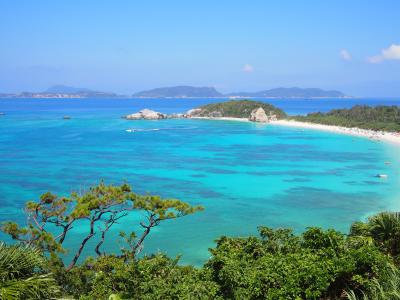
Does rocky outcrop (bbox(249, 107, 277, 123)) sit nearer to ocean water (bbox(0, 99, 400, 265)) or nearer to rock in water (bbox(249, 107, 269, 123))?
rock in water (bbox(249, 107, 269, 123))

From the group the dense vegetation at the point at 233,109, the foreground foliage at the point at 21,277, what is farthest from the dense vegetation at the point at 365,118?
the foreground foliage at the point at 21,277

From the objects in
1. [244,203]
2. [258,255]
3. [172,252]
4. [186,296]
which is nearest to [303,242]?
[258,255]

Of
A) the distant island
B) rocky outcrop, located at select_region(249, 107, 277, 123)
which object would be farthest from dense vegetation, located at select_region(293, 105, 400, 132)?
rocky outcrop, located at select_region(249, 107, 277, 123)

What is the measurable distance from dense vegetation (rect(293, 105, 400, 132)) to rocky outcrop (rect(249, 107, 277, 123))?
847 cm

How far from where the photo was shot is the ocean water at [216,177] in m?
25.0

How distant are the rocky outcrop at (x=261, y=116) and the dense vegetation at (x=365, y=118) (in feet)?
27.8

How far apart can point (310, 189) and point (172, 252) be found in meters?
17.3

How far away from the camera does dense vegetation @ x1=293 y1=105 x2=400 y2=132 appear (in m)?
81.6

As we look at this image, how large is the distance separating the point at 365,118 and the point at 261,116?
84.1ft

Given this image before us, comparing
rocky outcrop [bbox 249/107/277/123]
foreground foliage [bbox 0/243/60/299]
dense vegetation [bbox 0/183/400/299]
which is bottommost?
rocky outcrop [bbox 249/107/277/123]

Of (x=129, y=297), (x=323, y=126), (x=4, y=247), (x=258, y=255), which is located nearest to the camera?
(x=4, y=247)

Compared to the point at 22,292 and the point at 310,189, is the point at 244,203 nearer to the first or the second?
the point at 310,189

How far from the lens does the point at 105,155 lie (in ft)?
171

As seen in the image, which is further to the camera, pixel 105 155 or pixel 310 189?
pixel 105 155
